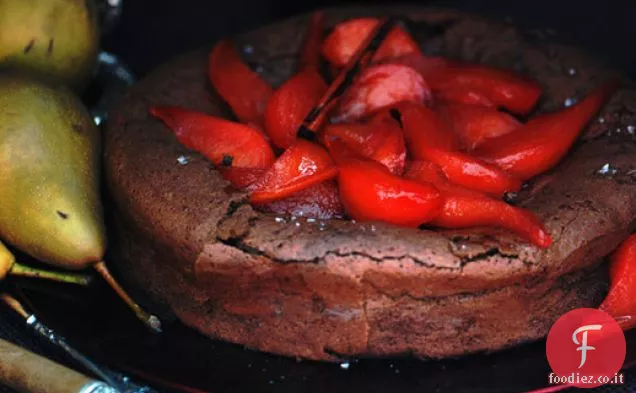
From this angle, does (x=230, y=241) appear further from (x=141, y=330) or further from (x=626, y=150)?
(x=626, y=150)

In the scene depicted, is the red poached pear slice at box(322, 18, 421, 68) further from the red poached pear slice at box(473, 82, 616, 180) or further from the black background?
the black background

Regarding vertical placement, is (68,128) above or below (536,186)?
below

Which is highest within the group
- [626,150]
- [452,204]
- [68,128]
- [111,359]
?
[626,150]

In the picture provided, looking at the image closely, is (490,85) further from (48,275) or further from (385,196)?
(48,275)

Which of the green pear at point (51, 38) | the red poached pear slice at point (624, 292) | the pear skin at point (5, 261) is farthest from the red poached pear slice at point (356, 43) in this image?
the pear skin at point (5, 261)

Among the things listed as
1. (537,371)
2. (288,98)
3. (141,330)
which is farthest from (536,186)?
(141,330)

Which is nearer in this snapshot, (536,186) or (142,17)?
(536,186)
